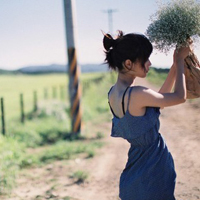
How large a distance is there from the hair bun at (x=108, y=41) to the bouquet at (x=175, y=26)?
27 centimetres

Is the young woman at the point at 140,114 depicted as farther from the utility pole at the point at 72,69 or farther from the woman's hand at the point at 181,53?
the utility pole at the point at 72,69

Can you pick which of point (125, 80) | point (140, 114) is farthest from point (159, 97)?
point (125, 80)

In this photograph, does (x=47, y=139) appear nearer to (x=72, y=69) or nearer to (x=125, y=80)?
(x=72, y=69)

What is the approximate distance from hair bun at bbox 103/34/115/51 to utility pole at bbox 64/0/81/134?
5.92m

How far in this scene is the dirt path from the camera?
14.4 ft

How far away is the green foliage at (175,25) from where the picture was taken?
2.12m

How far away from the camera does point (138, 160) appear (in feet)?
7.06

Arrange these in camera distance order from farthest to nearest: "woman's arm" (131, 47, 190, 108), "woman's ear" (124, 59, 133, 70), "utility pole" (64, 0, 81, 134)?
"utility pole" (64, 0, 81, 134) → "woman's ear" (124, 59, 133, 70) → "woman's arm" (131, 47, 190, 108)

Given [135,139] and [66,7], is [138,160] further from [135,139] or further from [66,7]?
[66,7]

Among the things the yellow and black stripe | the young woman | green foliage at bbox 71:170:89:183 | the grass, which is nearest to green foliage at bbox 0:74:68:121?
the grass

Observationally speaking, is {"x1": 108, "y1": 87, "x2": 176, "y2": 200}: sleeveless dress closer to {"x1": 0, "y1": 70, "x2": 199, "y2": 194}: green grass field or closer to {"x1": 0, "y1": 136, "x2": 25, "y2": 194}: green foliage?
{"x1": 0, "y1": 70, "x2": 199, "y2": 194}: green grass field

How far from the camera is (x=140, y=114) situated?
2.03 m

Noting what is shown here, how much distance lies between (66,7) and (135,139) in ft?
20.8

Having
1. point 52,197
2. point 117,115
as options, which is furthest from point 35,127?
point 117,115
